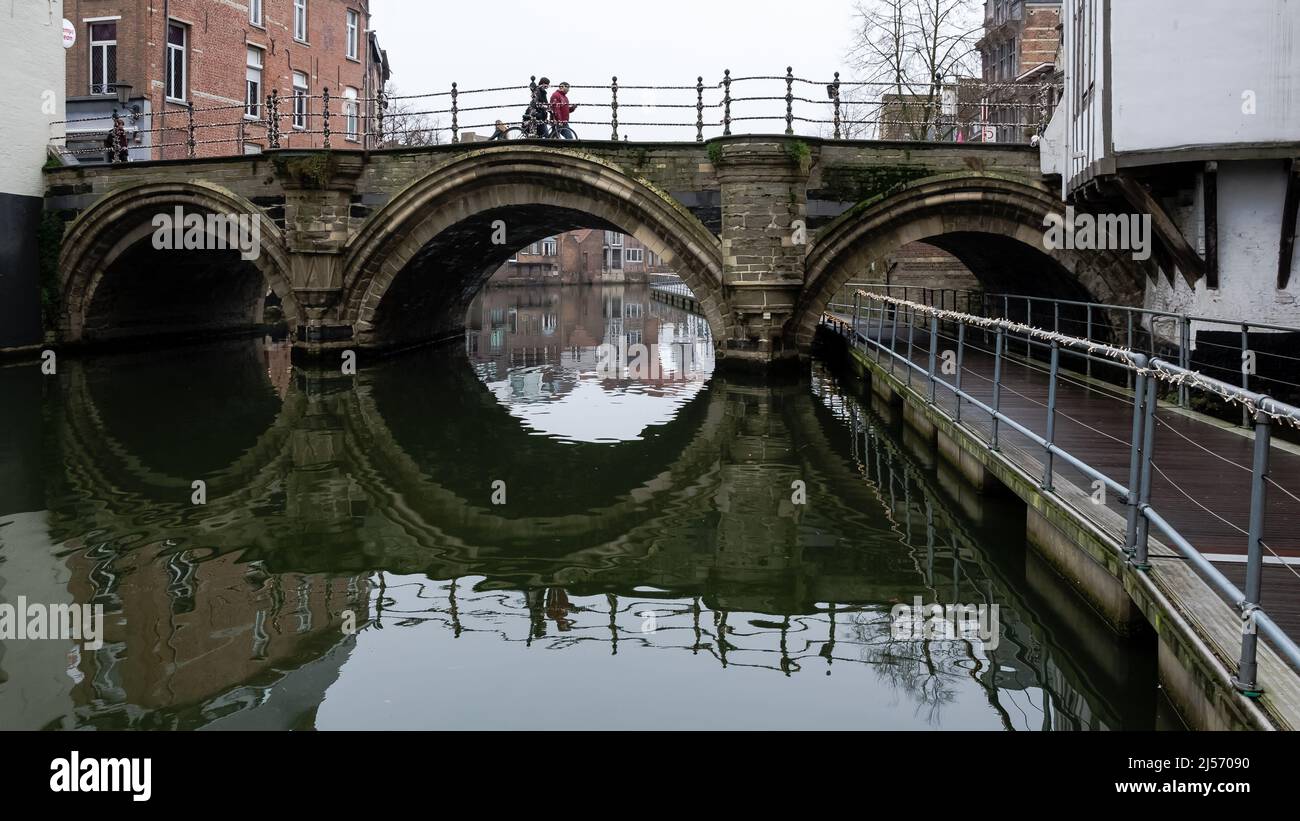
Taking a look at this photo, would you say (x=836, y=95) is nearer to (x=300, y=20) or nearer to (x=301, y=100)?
(x=301, y=100)

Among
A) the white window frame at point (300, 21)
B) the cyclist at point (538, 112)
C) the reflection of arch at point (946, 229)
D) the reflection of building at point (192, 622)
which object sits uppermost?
the white window frame at point (300, 21)

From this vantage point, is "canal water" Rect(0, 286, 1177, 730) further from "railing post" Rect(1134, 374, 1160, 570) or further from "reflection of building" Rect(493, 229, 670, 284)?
"reflection of building" Rect(493, 229, 670, 284)

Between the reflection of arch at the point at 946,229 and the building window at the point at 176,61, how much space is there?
641 inches

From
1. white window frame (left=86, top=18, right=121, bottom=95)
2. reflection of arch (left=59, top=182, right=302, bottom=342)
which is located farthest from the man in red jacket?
white window frame (left=86, top=18, right=121, bottom=95)

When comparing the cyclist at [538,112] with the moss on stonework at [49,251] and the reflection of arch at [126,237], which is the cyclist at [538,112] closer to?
the reflection of arch at [126,237]

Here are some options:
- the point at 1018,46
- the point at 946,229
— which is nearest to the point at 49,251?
the point at 946,229

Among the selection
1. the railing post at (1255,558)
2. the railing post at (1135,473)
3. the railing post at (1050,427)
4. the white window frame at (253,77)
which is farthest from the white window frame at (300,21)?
the railing post at (1255,558)

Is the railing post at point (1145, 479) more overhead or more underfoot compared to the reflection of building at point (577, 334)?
more underfoot

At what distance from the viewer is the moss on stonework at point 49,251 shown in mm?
21531

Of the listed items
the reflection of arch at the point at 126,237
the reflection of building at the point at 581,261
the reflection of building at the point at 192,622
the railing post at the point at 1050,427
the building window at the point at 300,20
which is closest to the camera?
the reflection of building at the point at 192,622

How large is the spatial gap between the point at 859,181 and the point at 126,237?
13689 millimetres

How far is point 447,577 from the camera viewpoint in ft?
24.4

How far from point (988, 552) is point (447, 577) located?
12.2ft

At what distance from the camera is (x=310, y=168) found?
61.2 ft
